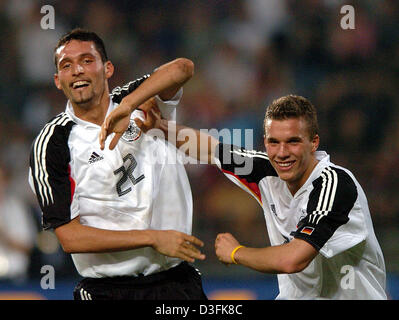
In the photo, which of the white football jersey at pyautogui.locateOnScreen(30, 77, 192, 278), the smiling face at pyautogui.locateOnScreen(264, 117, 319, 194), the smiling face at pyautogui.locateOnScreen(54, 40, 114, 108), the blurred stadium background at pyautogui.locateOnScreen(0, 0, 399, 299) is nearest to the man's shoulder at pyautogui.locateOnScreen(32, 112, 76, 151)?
the white football jersey at pyautogui.locateOnScreen(30, 77, 192, 278)

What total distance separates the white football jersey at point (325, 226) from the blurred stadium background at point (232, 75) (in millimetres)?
2158

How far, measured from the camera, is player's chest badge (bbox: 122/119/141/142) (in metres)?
3.64

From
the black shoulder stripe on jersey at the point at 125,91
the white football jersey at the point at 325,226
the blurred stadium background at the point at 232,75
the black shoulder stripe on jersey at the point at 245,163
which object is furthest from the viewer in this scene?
the blurred stadium background at the point at 232,75

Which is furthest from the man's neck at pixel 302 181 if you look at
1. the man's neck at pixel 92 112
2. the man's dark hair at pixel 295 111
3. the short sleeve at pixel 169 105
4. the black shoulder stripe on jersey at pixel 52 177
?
the black shoulder stripe on jersey at pixel 52 177

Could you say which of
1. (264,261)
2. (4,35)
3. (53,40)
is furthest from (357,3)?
(264,261)

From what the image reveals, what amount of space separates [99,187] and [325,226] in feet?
3.91

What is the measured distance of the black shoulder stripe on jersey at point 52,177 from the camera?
3467 millimetres

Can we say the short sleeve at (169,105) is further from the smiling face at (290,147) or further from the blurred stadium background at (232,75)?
the blurred stadium background at (232,75)

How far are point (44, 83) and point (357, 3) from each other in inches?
144

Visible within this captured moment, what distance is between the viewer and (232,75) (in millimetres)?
7422

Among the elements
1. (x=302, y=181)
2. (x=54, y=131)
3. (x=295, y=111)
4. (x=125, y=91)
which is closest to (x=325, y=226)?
(x=302, y=181)

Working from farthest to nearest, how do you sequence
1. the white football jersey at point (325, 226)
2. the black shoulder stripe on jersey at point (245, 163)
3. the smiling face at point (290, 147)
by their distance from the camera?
the black shoulder stripe on jersey at point (245, 163)
the smiling face at point (290, 147)
the white football jersey at point (325, 226)

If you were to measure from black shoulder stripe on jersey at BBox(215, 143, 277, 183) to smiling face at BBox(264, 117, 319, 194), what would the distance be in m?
0.31

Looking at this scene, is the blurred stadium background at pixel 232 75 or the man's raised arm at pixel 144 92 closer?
the man's raised arm at pixel 144 92
